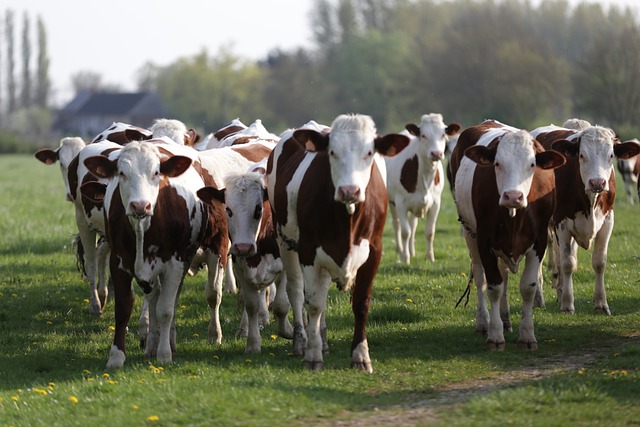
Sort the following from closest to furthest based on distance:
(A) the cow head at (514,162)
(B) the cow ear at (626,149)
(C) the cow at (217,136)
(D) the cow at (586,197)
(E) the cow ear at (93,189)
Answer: (A) the cow head at (514,162), (E) the cow ear at (93,189), (D) the cow at (586,197), (B) the cow ear at (626,149), (C) the cow at (217,136)

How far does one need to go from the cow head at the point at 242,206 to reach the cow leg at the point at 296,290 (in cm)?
33

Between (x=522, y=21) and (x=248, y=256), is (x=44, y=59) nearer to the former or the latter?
(x=522, y=21)

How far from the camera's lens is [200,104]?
107 m

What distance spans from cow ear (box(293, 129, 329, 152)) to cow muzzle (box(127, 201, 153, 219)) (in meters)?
1.53

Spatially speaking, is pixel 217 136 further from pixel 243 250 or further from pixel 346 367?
pixel 346 367

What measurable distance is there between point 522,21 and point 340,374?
74.3 metres

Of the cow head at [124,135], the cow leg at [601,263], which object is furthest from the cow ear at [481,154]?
the cow head at [124,135]

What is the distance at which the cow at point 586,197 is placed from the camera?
11.6 meters

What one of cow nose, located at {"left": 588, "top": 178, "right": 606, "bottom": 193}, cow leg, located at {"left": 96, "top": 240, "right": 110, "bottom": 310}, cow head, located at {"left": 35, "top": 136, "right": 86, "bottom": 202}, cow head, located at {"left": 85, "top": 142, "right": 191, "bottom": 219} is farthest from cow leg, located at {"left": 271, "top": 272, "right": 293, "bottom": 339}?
cow head, located at {"left": 35, "top": 136, "right": 86, "bottom": 202}

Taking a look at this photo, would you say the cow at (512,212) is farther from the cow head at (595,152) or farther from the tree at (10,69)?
the tree at (10,69)

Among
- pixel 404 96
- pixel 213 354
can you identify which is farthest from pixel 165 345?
pixel 404 96

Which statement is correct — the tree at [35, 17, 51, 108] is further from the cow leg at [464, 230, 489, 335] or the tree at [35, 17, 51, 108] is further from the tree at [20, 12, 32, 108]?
the cow leg at [464, 230, 489, 335]

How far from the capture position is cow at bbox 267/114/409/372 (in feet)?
29.1

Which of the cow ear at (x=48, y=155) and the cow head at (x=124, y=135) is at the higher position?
the cow head at (x=124, y=135)
